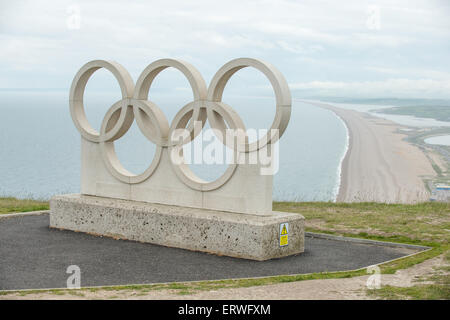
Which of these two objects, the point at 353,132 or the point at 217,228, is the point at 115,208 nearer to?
the point at 217,228

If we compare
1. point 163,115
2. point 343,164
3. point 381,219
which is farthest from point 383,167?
point 163,115

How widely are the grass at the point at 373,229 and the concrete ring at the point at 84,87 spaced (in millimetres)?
3170

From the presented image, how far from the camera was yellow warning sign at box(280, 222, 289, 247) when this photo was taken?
11.2 meters

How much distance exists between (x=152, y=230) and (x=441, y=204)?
8.35m

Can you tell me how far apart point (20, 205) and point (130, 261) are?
21.8 feet

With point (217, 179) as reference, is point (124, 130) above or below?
above

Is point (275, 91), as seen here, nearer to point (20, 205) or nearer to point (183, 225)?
point (183, 225)

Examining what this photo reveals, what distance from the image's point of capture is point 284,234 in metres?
11.3

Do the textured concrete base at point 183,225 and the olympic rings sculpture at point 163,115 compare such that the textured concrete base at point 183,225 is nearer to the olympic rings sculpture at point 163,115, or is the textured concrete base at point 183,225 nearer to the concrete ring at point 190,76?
the olympic rings sculpture at point 163,115

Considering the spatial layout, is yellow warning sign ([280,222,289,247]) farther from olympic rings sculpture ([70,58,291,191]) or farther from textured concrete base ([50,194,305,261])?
olympic rings sculpture ([70,58,291,191])

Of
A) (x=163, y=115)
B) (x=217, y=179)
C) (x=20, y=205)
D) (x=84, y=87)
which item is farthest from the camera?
(x=20, y=205)

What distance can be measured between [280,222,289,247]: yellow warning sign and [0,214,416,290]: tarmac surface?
269 millimetres

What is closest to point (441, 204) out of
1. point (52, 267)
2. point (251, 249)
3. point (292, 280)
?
point (251, 249)

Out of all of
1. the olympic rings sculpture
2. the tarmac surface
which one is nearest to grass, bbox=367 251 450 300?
the tarmac surface
